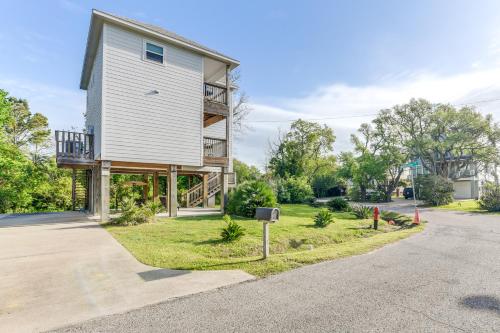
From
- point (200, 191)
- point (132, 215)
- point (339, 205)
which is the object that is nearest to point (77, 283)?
point (132, 215)

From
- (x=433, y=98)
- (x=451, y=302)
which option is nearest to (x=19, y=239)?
(x=451, y=302)

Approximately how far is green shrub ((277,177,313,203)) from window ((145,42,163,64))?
43.0 feet

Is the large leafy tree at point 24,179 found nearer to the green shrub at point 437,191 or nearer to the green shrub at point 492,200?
the green shrub at point 437,191

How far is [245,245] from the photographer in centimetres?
644

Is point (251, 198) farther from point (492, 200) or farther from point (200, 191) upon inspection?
point (492, 200)

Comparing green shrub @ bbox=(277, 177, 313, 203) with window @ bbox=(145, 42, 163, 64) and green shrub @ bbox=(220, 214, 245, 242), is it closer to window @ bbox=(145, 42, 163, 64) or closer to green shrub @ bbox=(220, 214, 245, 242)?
window @ bbox=(145, 42, 163, 64)

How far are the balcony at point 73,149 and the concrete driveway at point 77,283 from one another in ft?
18.3

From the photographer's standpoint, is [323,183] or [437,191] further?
[323,183]

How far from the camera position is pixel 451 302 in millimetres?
3418

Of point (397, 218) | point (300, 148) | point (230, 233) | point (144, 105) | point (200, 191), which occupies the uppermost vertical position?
point (300, 148)

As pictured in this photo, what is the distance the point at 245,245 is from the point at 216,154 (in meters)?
8.47

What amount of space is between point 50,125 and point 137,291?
2871 centimetres

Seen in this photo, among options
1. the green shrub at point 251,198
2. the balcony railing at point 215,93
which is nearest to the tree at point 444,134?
the green shrub at point 251,198

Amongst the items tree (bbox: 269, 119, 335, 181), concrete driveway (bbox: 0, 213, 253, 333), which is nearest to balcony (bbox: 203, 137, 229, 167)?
concrete driveway (bbox: 0, 213, 253, 333)
